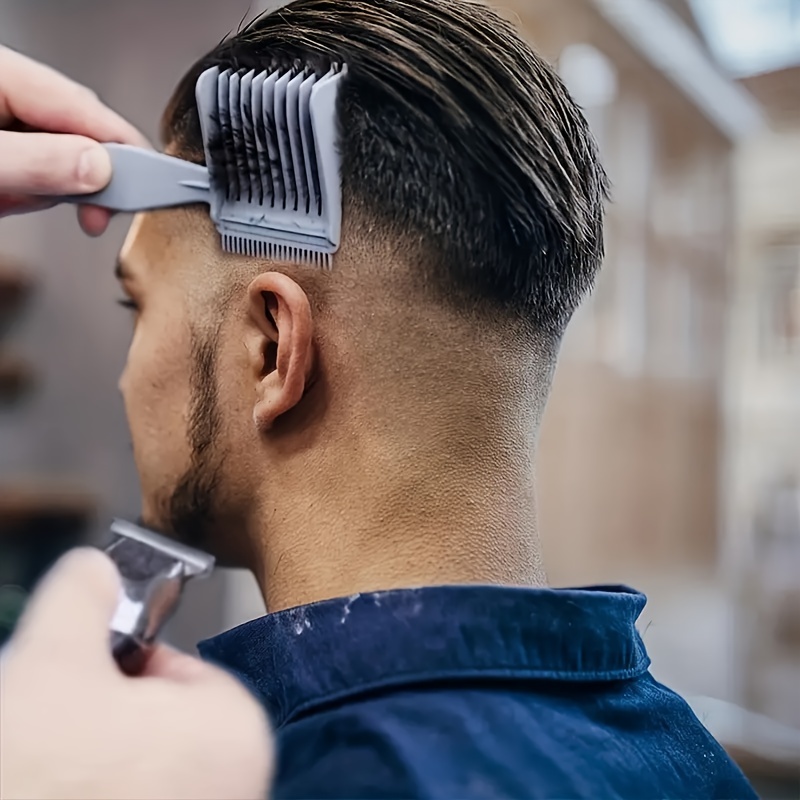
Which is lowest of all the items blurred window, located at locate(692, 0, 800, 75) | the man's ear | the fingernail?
the man's ear

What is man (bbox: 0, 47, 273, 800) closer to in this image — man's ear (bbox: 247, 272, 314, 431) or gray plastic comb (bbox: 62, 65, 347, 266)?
man's ear (bbox: 247, 272, 314, 431)

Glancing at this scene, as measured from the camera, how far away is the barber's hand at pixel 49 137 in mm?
792

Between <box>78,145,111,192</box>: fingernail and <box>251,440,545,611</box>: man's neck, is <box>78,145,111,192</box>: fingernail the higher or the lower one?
the higher one

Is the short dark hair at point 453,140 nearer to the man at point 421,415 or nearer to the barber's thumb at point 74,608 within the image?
the man at point 421,415

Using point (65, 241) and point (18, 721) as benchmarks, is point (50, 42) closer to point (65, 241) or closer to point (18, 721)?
point (65, 241)

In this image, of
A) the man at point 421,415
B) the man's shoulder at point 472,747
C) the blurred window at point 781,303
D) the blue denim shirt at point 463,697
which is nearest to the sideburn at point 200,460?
the man at point 421,415

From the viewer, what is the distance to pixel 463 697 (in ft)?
2.01

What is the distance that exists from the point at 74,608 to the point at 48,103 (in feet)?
1.50

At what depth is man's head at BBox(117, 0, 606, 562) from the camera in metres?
0.69

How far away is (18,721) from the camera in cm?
64

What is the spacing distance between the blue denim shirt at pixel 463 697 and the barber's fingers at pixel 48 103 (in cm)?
46

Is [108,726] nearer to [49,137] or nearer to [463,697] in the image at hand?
[463,697]

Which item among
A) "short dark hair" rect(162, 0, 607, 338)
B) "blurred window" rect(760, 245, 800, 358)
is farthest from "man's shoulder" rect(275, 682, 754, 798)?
"blurred window" rect(760, 245, 800, 358)

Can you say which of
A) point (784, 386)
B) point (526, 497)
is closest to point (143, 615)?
point (526, 497)
